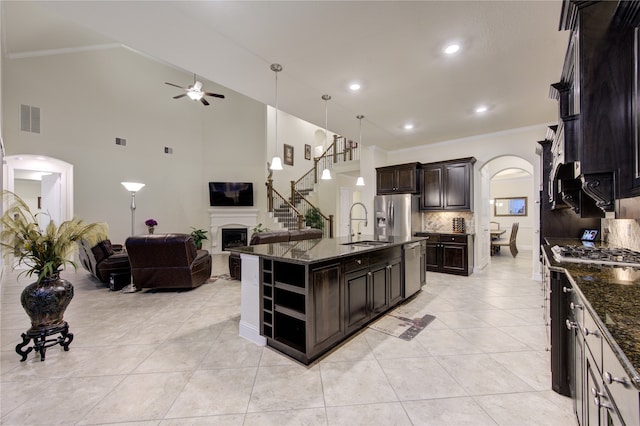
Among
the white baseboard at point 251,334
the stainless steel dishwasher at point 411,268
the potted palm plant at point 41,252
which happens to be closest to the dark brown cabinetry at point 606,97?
the stainless steel dishwasher at point 411,268

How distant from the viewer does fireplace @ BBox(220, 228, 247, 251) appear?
8414 mm

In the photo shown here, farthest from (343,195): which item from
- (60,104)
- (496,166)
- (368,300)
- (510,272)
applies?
(60,104)

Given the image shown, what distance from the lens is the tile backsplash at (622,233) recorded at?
226 centimetres

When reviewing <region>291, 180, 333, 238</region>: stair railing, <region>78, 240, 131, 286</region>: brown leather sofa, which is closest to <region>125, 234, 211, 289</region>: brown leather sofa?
<region>78, 240, 131, 286</region>: brown leather sofa

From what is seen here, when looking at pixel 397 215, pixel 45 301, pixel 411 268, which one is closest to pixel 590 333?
pixel 411 268

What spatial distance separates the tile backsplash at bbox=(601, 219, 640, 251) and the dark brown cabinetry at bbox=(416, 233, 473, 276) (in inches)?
86.7

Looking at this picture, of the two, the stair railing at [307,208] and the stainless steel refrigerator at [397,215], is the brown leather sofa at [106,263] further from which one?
the stair railing at [307,208]

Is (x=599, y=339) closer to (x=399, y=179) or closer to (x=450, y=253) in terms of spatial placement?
(x=450, y=253)

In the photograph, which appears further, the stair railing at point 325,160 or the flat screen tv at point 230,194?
the stair railing at point 325,160

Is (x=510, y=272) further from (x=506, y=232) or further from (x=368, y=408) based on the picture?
(x=368, y=408)

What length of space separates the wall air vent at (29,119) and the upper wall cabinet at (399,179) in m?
7.70

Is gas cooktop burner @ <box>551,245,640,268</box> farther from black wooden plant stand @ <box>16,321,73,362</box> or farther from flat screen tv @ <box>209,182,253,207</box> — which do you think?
flat screen tv @ <box>209,182,253,207</box>

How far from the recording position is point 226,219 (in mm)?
8383

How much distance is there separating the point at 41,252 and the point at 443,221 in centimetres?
666
